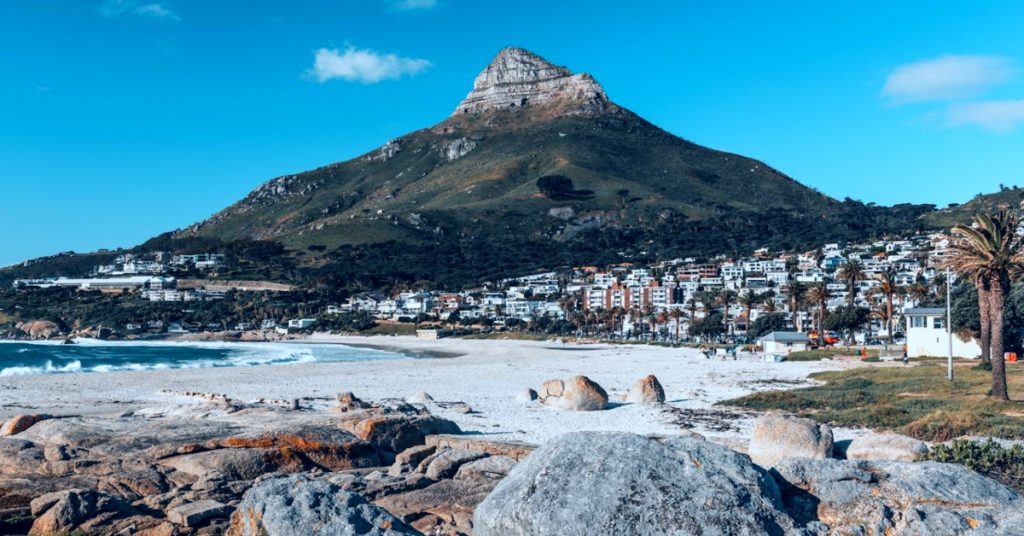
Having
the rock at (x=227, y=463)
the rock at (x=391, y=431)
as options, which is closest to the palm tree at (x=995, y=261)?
the rock at (x=391, y=431)

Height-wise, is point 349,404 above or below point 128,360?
above

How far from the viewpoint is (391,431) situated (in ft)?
48.5

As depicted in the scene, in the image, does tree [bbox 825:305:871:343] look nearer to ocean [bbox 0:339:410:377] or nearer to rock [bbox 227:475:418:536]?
ocean [bbox 0:339:410:377]

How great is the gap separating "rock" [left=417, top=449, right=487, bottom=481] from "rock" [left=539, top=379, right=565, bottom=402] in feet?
53.9

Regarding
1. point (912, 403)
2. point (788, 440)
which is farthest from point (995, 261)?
point (788, 440)

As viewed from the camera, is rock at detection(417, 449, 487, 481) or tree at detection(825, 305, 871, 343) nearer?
rock at detection(417, 449, 487, 481)

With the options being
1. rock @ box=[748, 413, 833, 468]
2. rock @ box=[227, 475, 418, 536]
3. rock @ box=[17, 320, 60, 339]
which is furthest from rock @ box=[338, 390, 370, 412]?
rock @ box=[17, 320, 60, 339]

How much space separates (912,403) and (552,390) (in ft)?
39.0

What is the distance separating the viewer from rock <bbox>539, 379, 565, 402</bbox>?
92.2 ft

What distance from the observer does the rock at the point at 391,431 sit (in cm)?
1445

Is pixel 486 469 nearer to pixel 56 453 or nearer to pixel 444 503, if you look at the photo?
pixel 444 503

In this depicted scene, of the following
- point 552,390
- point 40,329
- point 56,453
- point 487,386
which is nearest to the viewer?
point 56,453

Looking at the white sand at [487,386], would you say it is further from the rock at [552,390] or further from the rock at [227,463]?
the rock at [227,463]

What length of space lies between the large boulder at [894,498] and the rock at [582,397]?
1844 cm
